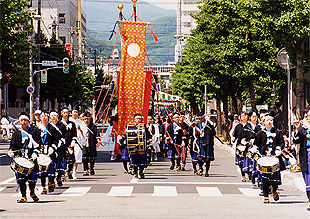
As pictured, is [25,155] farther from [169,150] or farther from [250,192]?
[169,150]

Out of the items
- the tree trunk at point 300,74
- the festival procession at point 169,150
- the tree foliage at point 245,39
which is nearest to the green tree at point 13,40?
the festival procession at point 169,150

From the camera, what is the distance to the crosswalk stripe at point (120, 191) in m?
13.7

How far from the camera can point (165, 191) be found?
14.3 m

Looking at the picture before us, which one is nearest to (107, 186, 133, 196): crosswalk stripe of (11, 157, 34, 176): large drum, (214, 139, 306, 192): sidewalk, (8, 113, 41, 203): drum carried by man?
(8, 113, 41, 203): drum carried by man

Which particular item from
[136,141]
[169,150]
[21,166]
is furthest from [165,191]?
[169,150]

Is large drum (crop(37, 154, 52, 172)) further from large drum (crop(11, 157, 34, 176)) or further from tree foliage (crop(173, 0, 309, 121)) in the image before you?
tree foliage (crop(173, 0, 309, 121))

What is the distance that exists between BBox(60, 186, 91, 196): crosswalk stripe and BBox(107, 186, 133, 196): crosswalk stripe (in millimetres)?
617

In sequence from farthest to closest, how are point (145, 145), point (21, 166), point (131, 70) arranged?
point (131, 70), point (145, 145), point (21, 166)

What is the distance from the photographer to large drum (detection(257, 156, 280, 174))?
39.6ft

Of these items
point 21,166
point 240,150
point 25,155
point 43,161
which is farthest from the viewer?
point 240,150

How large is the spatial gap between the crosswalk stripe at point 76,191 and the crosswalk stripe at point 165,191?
5.44 ft

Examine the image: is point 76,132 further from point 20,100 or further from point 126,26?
point 20,100

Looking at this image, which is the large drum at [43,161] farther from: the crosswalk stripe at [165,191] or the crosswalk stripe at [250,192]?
the crosswalk stripe at [250,192]

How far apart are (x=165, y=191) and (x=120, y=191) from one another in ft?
3.46
